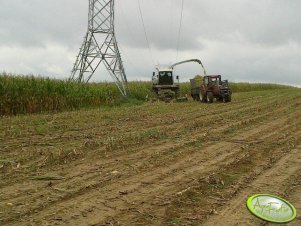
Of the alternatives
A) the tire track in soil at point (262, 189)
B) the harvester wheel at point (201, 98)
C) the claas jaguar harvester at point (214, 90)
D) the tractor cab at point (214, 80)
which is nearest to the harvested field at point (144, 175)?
the tire track in soil at point (262, 189)

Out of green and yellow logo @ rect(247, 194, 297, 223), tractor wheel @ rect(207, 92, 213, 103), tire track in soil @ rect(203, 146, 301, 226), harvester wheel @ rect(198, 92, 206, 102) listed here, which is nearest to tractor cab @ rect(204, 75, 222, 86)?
tractor wheel @ rect(207, 92, 213, 103)

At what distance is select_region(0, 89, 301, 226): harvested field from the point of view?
4453 mm

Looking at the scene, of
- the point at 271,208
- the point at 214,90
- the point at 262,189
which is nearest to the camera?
the point at 271,208

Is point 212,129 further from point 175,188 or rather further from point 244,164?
point 175,188

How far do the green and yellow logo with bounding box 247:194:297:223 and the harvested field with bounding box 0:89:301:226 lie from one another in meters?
0.10

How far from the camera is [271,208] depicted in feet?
15.7

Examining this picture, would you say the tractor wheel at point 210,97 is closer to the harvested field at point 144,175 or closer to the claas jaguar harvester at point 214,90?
the claas jaguar harvester at point 214,90

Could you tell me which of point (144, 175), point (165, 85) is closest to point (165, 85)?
point (165, 85)

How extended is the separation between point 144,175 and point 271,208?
6.35 ft

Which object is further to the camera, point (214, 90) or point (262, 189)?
point (214, 90)

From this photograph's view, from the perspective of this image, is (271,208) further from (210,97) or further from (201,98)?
(201,98)

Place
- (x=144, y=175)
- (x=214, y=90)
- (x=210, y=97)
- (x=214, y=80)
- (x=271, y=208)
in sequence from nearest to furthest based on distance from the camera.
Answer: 1. (x=271, y=208)
2. (x=144, y=175)
3. (x=214, y=90)
4. (x=210, y=97)
5. (x=214, y=80)

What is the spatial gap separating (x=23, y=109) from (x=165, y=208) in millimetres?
13166

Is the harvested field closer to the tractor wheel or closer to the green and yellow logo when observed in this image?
the green and yellow logo
